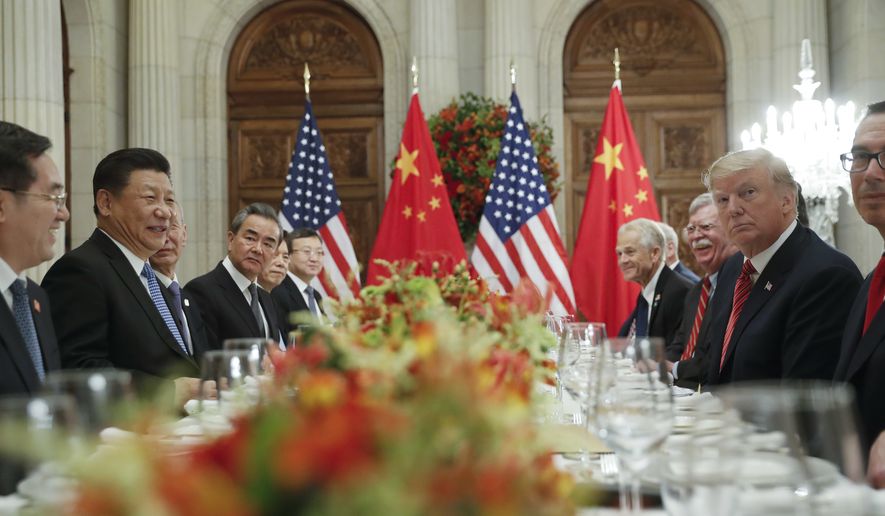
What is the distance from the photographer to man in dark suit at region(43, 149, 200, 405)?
10.7 feet

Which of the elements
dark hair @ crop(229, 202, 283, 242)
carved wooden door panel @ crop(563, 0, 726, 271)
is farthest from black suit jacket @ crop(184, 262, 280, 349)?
carved wooden door panel @ crop(563, 0, 726, 271)

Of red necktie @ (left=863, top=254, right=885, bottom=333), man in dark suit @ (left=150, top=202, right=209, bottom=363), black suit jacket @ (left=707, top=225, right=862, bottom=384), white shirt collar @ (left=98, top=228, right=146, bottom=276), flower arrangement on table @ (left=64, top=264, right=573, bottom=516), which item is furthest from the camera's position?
man in dark suit @ (left=150, top=202, right=209, bottom=363)

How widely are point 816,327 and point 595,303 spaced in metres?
4.70

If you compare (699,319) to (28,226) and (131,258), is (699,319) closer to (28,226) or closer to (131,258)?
(131,258)

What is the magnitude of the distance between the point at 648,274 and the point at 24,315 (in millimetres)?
4073

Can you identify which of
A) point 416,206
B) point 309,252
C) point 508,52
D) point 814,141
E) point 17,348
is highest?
point 508,52

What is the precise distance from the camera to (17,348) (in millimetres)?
2375

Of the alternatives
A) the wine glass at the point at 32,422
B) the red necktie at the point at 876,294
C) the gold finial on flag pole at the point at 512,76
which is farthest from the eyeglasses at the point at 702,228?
the wine glass at the point at 32,422

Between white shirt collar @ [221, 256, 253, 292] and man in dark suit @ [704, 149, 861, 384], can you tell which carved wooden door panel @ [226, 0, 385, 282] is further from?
man in dark suit @ [704, 149, 861, 384]

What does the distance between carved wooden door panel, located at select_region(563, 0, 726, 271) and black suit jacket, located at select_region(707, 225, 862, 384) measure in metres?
5.88

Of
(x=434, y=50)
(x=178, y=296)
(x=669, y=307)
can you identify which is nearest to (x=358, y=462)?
(x=178, y=296)

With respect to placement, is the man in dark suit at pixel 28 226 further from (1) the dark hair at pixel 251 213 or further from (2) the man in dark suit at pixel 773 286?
(1) the dark hair at pixel 251 213

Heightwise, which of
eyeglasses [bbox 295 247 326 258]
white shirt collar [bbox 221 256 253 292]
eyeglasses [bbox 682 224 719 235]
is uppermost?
eyeglasses [bbox 682 224 719 235]

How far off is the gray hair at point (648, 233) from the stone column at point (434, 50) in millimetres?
3026
